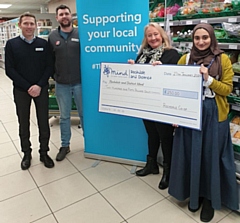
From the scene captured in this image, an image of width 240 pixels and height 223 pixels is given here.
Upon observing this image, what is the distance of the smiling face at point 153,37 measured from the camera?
2074 mm

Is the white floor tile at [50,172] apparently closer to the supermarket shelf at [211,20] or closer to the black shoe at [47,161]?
the black shoe at [47,161]

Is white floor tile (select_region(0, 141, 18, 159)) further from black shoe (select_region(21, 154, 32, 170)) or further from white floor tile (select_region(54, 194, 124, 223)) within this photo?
white floor tile (select_region(54, 194, 124, 223))

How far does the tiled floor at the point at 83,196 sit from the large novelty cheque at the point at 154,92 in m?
0.74

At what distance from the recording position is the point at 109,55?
2.52 m

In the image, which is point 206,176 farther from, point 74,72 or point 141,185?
point 74,72

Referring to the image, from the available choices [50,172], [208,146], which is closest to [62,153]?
[50,172]

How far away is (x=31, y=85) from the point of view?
8.26 feet

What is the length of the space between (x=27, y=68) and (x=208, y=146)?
1.86 metres

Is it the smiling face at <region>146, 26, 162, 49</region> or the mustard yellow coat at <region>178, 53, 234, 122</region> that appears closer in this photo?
the mustard yellow coat at <region>178, 53, 234, 122</region>

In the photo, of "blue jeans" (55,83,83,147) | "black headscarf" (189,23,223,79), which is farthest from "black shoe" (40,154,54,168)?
"black headscarf" (189,23,223,79)

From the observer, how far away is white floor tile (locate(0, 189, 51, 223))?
2.03m

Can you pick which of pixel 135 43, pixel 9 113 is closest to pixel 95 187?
pixel 135 43

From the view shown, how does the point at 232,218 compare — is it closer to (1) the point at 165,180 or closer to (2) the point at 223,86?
(1) the point at 165,180

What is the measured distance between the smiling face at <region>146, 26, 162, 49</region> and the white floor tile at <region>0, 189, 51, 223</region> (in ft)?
5.55
